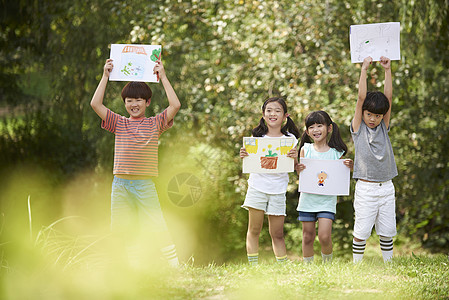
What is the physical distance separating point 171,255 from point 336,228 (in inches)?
193

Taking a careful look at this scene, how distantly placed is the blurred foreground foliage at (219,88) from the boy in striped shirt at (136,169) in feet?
9.64

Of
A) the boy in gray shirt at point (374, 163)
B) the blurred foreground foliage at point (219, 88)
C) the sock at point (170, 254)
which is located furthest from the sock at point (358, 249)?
the blurred foreground foliage at point (219, 88)

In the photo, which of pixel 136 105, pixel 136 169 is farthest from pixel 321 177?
pixel 136 105

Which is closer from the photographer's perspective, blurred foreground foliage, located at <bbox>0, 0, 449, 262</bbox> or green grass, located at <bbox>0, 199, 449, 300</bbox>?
green grass, located at <bbox>0, 199, 449, 300</bbox>

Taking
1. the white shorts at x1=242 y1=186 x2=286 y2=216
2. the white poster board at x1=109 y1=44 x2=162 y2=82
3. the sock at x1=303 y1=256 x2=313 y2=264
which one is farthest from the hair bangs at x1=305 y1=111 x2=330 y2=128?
the white poster board at x1=109 y1=44 x2=162 y2=82

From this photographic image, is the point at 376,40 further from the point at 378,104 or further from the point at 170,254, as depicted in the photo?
the point at 170,254

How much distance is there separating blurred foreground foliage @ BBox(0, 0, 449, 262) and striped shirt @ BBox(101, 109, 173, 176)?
9.80 ft

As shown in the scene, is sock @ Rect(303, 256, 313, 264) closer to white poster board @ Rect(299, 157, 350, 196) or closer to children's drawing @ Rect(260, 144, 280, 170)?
white poster board @ Rect(299, 157, 350, 196)

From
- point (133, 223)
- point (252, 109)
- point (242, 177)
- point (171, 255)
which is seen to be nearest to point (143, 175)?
point (133, 223)

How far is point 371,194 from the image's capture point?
4.62 meters

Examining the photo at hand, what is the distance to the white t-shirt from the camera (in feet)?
15.6

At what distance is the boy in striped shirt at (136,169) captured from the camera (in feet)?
14.7

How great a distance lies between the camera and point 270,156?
469 cm

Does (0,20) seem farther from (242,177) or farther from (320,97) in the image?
(320,97)
